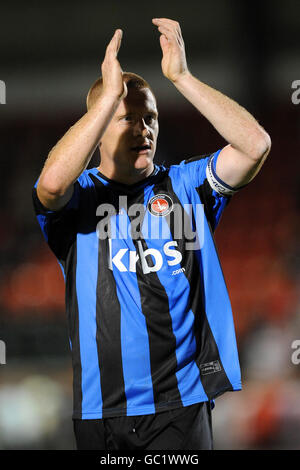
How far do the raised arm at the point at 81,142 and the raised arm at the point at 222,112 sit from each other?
18 cm

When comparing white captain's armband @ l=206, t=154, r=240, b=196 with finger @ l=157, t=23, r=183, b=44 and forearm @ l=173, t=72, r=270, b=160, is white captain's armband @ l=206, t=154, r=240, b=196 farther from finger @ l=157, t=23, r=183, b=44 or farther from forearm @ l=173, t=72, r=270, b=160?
finger @ l=157, t=23, r=183, b=44

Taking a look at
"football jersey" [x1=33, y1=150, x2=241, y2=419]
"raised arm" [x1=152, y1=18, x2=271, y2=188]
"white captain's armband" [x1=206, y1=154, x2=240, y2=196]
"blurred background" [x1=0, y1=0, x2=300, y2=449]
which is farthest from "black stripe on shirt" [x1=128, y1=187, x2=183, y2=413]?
"blurred background" [x1=0, y1=0, x2=300, y2=449]

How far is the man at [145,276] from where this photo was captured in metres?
1.88

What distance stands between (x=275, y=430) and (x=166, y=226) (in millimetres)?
2596

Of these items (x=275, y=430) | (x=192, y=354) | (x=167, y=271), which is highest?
(x=167, y=271)

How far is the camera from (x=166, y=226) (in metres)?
2.03

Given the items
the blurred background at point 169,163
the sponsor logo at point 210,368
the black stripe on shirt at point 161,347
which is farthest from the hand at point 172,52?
the blurred background at point 169,163

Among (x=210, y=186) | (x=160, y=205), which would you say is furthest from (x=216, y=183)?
(x=160, y=205)

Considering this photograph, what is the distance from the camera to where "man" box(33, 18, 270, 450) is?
6.15 ft

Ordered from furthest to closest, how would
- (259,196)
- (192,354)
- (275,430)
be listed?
(259,196) < (275,430) < (192,354)

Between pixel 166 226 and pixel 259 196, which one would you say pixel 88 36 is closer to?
pixel 259 196

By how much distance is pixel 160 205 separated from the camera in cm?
207

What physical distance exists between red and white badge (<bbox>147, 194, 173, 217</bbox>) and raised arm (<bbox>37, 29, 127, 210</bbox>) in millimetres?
319

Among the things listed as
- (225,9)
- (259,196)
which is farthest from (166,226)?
(225,9)
